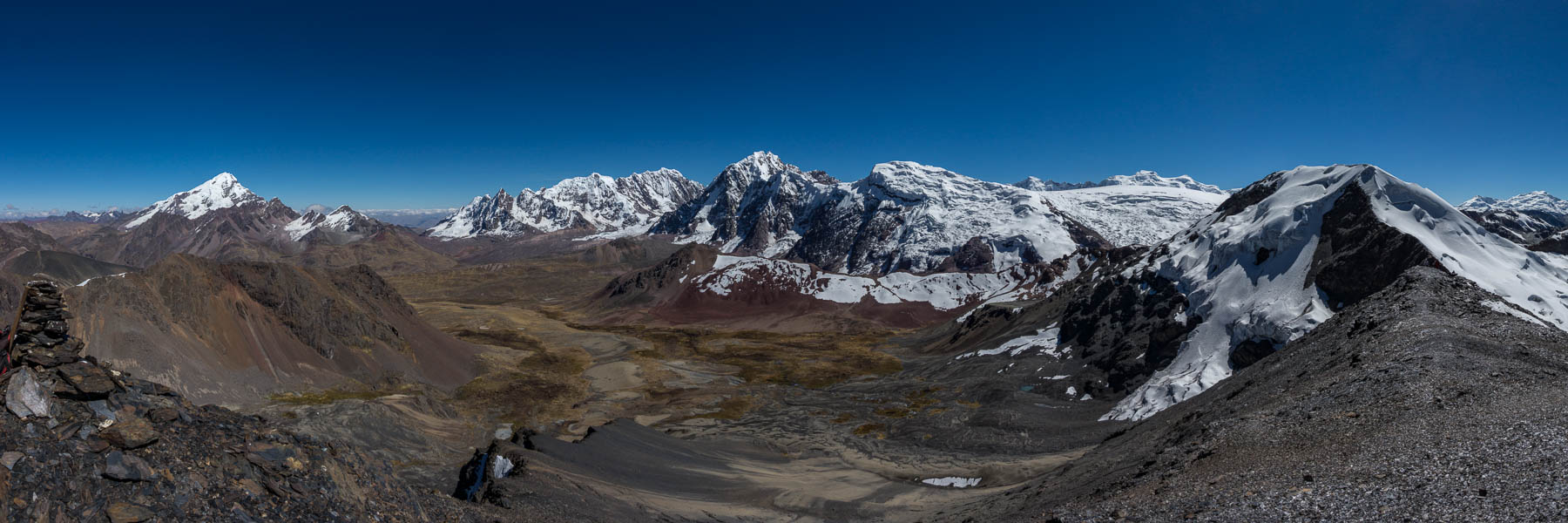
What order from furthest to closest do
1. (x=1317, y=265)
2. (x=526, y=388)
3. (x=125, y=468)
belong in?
1. (x=526, y=388)
2. (x=1317, y=265)
3. (x=125, y=468)

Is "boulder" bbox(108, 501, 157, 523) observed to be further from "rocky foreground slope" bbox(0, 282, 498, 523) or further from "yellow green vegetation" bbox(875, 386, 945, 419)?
"yellow green vegetation" bbox(875, 386, 945, 419)

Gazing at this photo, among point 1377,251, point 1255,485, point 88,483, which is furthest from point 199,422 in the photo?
point 1377,251

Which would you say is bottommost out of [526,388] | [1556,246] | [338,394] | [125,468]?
[338,394]

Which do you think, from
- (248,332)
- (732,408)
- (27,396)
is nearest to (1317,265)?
(732,408)

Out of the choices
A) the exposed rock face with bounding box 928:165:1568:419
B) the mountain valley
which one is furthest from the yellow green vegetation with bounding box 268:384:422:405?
the exposed rock face with bounding box 928:165:1568:419

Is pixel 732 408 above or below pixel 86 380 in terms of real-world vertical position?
below

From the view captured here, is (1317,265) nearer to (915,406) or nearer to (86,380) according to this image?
(915,406)

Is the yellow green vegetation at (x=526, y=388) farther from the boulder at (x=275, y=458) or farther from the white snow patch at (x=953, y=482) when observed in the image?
the boulder at (x=275, y=458)
